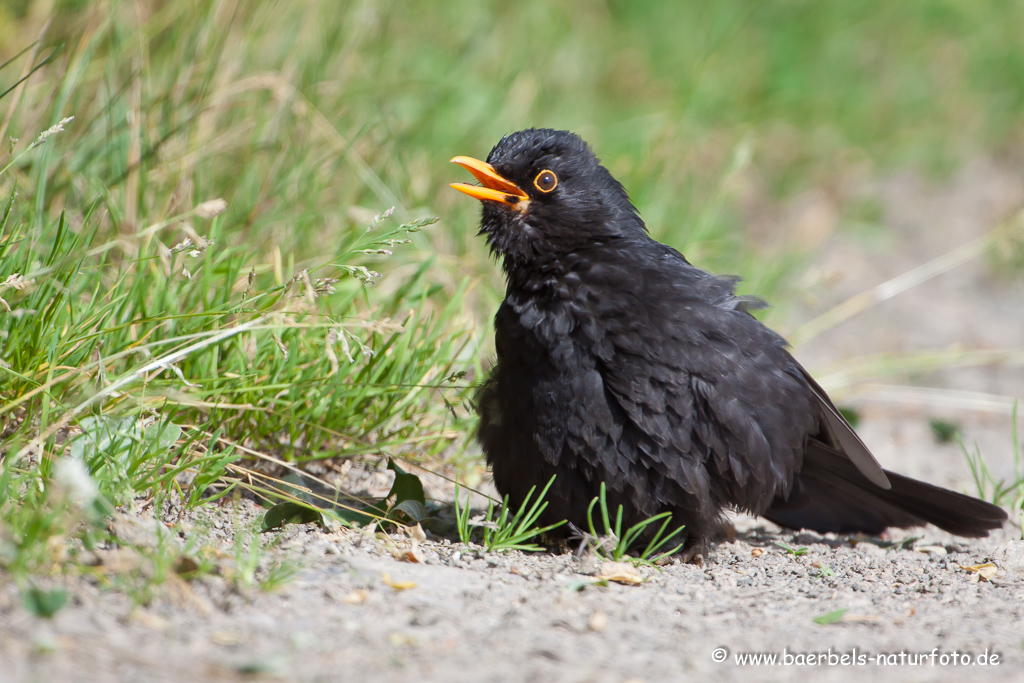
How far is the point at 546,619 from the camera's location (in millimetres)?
2234

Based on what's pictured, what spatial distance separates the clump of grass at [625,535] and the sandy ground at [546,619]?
3.3 inches

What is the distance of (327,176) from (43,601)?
2733 millimetres

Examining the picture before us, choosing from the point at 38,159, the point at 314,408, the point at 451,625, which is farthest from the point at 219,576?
the point at 38,159

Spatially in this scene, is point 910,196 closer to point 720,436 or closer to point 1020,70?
point 1020,70

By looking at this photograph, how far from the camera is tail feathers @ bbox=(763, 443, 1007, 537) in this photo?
328 centimetres

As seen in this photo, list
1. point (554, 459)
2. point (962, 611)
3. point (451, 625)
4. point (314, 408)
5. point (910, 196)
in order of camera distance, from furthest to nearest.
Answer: point (910, 196) < point (314, 408) < point (554, 459) < point (962, 611) < point (451, 625)

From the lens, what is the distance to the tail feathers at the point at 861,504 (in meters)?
3.28

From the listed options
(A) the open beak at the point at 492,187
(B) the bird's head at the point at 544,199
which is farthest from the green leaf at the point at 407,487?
(A) the open beak at the point at 492,187

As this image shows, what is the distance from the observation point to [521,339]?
292cm

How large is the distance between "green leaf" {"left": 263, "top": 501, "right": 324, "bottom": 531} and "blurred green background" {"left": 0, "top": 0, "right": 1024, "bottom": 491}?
0.34 metres

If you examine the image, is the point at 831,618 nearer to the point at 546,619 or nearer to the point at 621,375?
the point at 546,619

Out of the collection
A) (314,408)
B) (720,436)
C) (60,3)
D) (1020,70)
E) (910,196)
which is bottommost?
(314,408)

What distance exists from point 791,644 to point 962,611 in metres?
0.62

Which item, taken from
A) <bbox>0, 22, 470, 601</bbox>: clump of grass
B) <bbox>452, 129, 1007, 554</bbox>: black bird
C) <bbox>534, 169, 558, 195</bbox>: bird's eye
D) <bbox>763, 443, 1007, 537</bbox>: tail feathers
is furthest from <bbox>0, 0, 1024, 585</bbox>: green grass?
<bbox>763, 443, 1007, 537</bbox>: tail feathers
